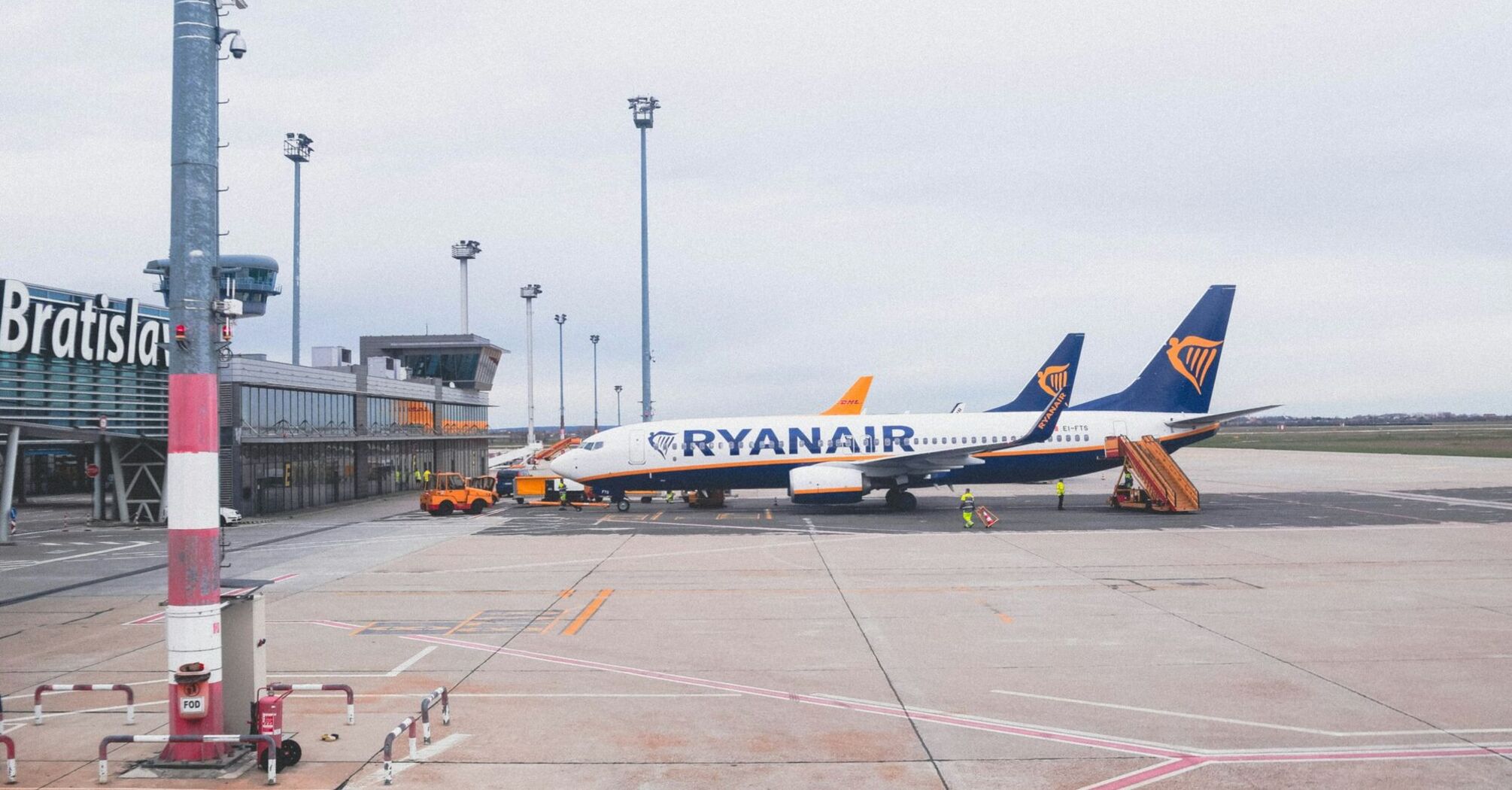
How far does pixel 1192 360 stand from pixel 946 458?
14744mm

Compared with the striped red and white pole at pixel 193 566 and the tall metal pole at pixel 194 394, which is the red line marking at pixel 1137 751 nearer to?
the striped red and white pole at pixel 193 566

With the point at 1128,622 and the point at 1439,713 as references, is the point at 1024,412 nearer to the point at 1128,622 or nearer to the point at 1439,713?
the point at 1128,622

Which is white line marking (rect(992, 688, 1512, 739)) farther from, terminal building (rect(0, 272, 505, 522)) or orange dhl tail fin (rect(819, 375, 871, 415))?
orange dhl tail fin (rect(819, 375, 871, 415))

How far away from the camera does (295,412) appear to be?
5172 centimetres

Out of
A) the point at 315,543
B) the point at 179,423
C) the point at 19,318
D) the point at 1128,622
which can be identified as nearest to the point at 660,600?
the point at 1128,622

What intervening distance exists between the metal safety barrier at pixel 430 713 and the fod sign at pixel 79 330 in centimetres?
2761

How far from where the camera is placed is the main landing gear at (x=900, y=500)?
4634 centimetres

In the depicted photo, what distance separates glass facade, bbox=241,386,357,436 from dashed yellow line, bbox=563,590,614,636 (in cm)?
3063

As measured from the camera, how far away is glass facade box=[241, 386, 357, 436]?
47.2m

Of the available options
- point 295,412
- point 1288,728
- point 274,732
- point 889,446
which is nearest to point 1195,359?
point 889,446

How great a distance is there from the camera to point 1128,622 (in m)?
19.6

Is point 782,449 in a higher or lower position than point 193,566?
higher

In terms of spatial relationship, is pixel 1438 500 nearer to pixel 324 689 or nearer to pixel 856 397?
pixel 856 397

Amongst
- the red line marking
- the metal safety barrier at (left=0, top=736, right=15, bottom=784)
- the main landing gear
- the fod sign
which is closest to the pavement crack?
the red line marking
